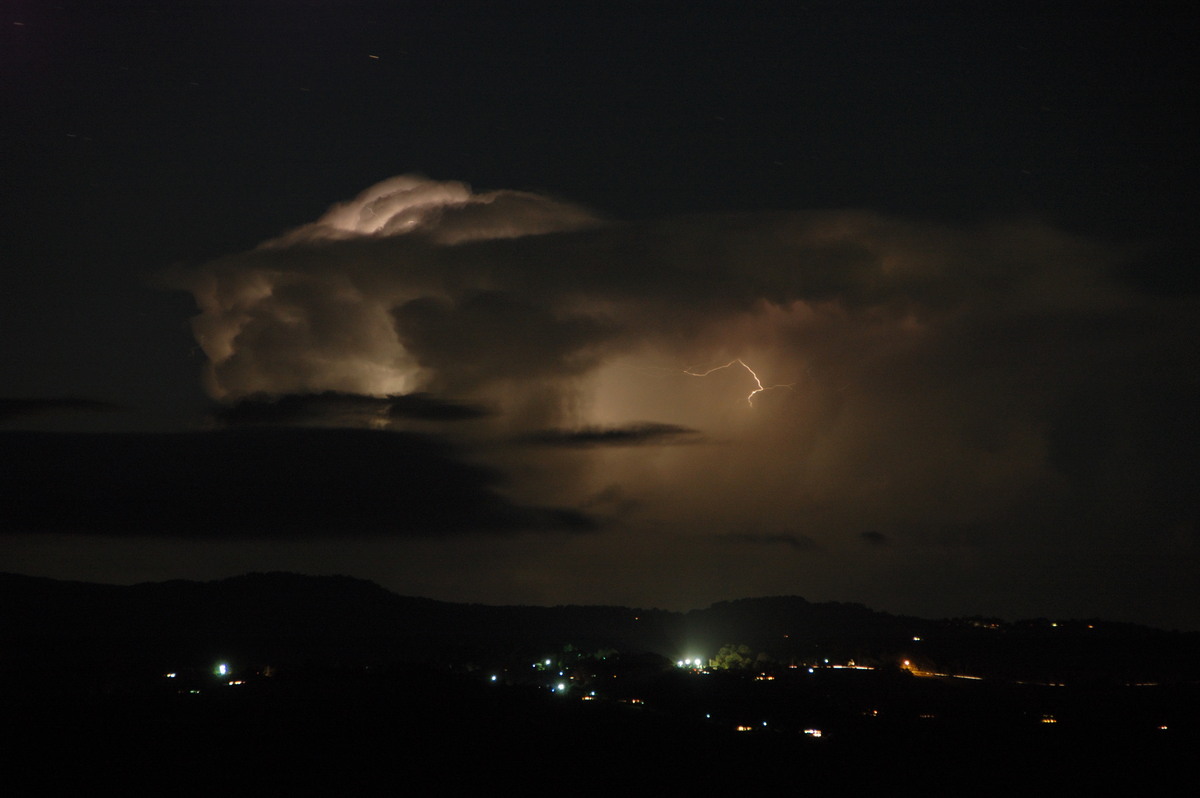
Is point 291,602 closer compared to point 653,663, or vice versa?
point 653,663

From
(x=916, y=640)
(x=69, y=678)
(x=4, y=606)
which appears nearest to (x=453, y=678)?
(x=69, y=678)

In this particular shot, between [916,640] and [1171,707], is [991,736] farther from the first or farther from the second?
[916,640]

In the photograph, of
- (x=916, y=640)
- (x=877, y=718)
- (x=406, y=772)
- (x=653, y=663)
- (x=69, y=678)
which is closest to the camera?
(x=406, y=772)

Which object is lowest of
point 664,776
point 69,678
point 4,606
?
point 664,776

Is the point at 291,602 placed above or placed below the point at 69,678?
above

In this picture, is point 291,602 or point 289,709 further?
point 291,602

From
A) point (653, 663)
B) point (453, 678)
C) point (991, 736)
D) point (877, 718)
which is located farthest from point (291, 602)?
point (991, 736)

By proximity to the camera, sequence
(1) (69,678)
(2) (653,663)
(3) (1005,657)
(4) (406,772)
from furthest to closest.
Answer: (3) (1005,657), (2) (653,663), (1) (69,678), (4) (406,772)

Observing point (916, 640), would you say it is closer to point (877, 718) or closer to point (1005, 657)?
point (1005, 657)

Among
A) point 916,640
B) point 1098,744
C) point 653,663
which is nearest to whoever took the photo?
point 1098,744
